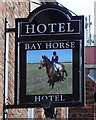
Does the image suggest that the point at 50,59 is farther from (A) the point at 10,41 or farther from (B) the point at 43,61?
(A) the point at 10,41

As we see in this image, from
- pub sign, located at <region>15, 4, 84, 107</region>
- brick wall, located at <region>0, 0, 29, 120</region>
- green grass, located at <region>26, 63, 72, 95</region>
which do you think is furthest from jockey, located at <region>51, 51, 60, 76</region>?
brick wall, located at <region>0, 0, 29, 120</region>

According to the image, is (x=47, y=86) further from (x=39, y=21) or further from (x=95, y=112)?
(x=95, y=112)

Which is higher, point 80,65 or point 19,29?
point 19,29

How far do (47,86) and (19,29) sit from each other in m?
0.79

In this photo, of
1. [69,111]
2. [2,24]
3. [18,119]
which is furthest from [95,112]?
[2,24]

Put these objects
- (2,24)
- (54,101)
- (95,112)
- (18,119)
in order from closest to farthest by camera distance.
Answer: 1. (54,101)
2. (2,24)
3. (18,119)
4. (95,112)

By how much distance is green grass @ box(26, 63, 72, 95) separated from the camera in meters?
5.11

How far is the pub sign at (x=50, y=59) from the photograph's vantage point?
510cm

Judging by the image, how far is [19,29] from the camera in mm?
5398

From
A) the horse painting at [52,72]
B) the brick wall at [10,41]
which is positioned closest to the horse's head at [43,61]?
the horse painting at [52,72]

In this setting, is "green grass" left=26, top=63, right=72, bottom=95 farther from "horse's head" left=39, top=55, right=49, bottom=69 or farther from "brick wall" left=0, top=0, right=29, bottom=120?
"brick wall" left=0, top=0, right=29, bottom=120

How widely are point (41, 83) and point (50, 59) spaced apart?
30 centimetres

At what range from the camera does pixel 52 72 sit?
5.20 metres

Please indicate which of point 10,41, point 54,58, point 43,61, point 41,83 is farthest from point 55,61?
point 10,41
